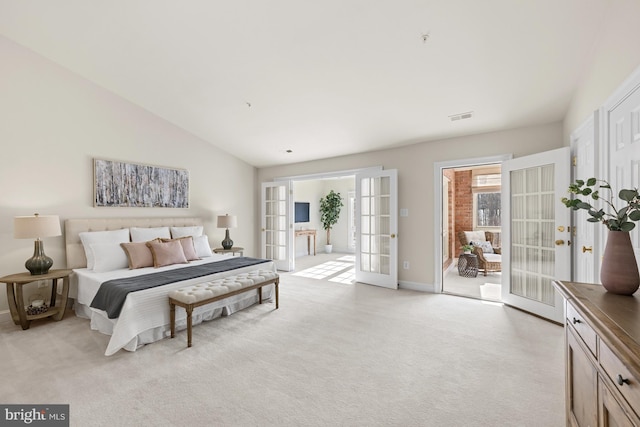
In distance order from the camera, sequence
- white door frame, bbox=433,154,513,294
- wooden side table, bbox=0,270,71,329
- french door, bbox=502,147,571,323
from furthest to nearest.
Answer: white door frame, bbox=433,154,513,294, french door, bbox=502,147,571,323, wooden side table, bbox=0,270,71,329

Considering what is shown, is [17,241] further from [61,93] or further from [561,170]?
[561,170]

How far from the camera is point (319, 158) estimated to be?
18.8ft

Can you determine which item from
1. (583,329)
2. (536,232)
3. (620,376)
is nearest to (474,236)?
(536,232)

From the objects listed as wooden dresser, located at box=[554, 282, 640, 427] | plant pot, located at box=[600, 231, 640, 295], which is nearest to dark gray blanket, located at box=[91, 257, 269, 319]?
wooden dresser, located at box=[554, 282, 640, 427]

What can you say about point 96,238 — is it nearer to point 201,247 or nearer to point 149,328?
point 201,247

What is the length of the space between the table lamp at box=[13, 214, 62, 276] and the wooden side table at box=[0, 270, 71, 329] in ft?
0.34

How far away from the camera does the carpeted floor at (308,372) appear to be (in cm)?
180

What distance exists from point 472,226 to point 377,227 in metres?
3.54

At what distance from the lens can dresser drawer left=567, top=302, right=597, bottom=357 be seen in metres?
1.11

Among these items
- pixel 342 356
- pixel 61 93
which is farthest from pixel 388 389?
pixel 61 93

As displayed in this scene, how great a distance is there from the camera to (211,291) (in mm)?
2957

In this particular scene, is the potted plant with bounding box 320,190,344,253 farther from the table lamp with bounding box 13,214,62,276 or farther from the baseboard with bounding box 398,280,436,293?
the table lamp with bounding box 13,214,62,276

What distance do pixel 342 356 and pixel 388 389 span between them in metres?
0.55

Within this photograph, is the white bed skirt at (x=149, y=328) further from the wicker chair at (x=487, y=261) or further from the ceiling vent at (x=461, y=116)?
the wicker chair at (x=487, y=261)
